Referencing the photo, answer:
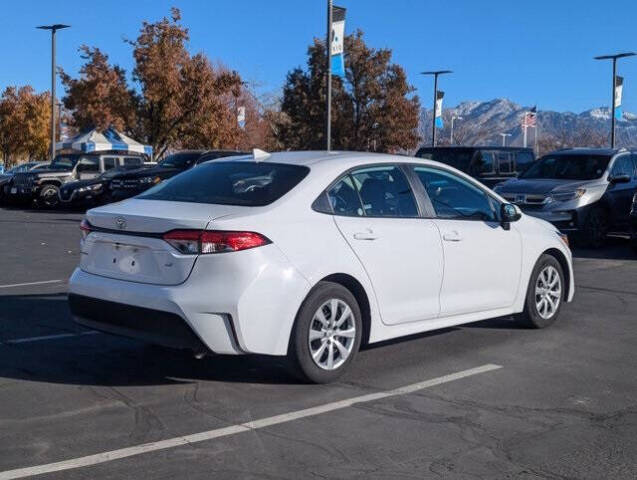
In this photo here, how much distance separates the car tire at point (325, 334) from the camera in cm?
591

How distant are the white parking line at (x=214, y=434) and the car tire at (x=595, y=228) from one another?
9.77 meters

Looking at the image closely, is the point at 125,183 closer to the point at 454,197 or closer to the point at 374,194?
the point at 454,197

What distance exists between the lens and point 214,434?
503 cm

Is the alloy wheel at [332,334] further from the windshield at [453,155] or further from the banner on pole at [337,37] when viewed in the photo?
the banner on pole at [337,37]

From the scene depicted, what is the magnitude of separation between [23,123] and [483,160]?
2164 inches

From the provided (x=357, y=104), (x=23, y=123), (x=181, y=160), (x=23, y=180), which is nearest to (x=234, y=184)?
(x=181, y=160)

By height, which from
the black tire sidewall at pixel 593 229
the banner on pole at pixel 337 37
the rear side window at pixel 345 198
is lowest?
the black tire sidewall at pixel 593 229

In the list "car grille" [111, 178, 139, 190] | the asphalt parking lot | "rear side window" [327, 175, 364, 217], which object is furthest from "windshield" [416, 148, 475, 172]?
"rear side window" [327, 175, 364, 217]

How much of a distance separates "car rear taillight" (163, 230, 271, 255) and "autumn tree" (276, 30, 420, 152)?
42.2 meters

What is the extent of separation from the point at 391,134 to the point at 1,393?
42936 millimetres

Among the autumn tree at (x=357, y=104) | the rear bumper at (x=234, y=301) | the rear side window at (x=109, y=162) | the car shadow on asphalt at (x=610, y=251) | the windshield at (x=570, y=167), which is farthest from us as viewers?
the autumn tree at (x=357, y=104)

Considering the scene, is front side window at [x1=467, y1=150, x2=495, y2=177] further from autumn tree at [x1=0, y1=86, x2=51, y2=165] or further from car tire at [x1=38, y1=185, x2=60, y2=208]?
autumn tree at [x1=0, y1=86, x2=51, y2=165]

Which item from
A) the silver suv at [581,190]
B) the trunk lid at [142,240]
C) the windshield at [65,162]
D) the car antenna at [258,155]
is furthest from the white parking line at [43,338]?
the windshield at [65,162]

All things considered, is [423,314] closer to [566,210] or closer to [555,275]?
[555,275]
